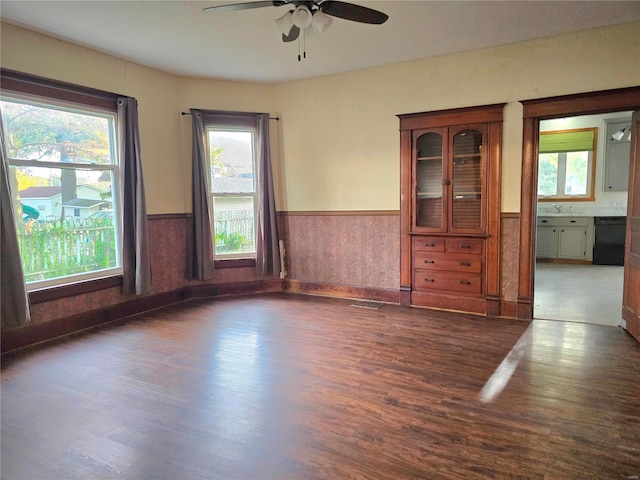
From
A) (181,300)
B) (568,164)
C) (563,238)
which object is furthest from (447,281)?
(568,164)

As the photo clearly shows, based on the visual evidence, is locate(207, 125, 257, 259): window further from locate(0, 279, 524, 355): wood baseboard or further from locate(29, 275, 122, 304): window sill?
locate(29, 275, 122, 304): window sill

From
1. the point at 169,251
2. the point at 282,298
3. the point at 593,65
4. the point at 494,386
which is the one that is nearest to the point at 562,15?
the point at 593,65

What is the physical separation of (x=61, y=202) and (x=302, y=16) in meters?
2.98

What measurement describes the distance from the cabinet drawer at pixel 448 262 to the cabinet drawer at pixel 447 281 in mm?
61

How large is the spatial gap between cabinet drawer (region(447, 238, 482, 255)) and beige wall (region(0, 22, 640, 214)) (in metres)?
0.49

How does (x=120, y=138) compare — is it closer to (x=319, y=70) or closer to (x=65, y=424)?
(x=319, y=70)

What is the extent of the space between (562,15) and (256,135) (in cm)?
358

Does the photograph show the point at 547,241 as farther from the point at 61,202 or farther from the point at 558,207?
the point at 61,202

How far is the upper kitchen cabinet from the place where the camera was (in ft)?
23.1

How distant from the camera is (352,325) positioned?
4031 mm

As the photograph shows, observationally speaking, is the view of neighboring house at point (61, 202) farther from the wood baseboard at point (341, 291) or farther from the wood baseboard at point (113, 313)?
the wood baseboard at point (341, 291)

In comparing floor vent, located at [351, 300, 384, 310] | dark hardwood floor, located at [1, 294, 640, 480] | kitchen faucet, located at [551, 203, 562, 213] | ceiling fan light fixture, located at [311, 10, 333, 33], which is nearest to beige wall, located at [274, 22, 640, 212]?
floor vent, located at [351, 300, 384, 310]

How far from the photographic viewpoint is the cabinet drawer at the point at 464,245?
14.2 feet

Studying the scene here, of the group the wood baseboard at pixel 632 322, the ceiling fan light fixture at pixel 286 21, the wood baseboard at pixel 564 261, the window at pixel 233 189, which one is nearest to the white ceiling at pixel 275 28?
the ceiling fan light fixture at pixel 286 21
